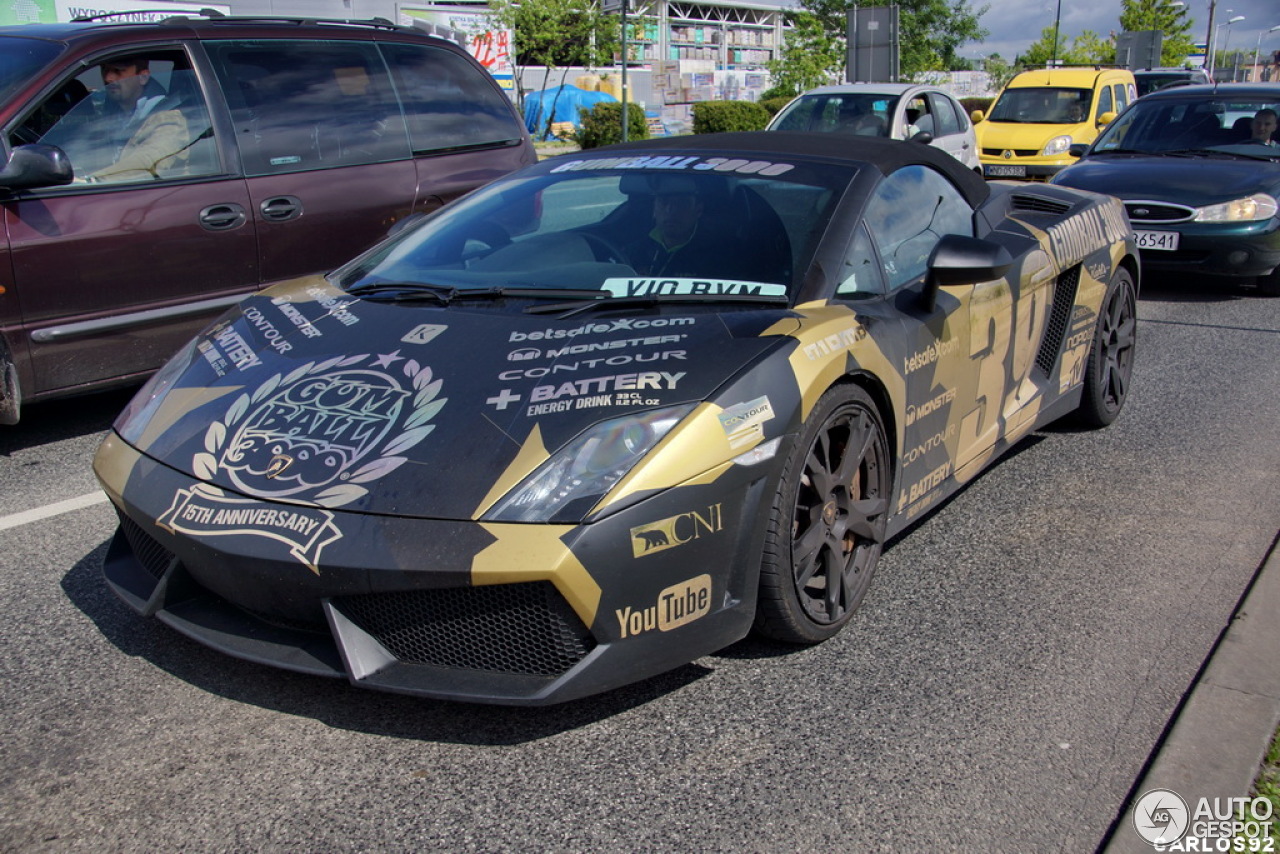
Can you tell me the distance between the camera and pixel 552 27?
33562 millimetres

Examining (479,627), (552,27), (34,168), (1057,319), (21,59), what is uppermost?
(552,27)

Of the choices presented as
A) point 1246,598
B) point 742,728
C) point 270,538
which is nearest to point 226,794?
point 270,538

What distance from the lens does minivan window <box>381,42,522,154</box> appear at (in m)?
6.49

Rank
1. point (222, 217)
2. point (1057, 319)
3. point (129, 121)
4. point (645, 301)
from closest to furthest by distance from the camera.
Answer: point (645, 301)
point (1057, 319)
point (129, 121)
point (222, 217)

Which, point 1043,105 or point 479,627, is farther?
point 1043,105

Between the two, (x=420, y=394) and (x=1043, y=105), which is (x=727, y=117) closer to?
A: (x=1043, y=105)

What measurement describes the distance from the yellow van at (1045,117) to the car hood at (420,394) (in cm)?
1333

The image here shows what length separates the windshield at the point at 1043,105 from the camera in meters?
16.2

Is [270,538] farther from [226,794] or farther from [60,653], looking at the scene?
Result: [60,653]

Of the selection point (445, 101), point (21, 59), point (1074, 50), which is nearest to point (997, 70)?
point (1074, 50)

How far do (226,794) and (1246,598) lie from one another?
2933 mm

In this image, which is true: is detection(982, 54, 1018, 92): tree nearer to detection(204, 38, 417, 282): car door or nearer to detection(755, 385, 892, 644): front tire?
detection(204, 38, 417, 282): car door

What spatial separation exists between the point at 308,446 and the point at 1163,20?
69.9 meters

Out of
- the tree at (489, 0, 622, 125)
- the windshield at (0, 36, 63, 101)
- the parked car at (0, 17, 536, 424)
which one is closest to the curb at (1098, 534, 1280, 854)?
the parked car at (0, 17, 536, 424)
